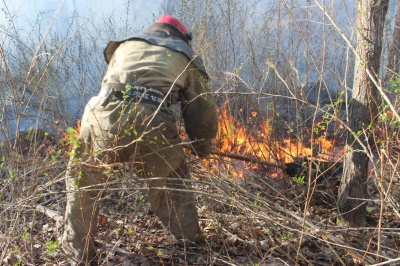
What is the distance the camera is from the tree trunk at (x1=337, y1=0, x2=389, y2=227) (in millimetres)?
3146

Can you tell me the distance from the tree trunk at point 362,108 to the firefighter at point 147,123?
4.07ft

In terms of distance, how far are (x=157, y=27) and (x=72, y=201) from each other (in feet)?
5.53

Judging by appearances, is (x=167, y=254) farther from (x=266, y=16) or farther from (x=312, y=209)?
(x=266, y=16)

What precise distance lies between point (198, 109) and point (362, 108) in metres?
1.41

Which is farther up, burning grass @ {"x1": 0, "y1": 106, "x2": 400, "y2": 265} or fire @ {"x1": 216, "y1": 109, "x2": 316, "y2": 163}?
fire @ {"x1": 216, "y1": 109, "x2": 316, "y2": 163}

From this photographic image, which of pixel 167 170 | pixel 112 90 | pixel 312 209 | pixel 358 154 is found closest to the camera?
pixel 112 90

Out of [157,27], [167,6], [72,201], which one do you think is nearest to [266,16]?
[167,6]

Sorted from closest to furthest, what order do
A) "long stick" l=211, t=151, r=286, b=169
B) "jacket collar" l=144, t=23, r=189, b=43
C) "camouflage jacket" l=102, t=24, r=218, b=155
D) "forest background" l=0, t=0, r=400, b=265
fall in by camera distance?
1. "forest background" l=0, t=0, r=400, b=265
2. "camouflage jacket" l=102, t=24, r=218, b=155
3. "jacket collar" l=144, t=23, r=189, b=43
4. "long stick" l=211, t=151, r=286, b=169

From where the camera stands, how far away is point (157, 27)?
3.52 meters

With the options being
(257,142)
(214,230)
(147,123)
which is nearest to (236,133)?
(257,142)

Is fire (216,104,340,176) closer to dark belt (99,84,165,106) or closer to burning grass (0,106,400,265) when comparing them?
burning grass (0,106,400,265)

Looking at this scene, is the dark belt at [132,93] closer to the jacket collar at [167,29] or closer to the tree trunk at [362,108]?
the jacket collar at [167,29]

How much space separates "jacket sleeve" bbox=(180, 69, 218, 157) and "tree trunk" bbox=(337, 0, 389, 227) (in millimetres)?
1186

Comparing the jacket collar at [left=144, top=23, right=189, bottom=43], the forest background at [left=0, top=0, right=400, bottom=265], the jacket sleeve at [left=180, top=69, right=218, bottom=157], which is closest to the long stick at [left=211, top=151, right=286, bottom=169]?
the forest background at [left=0, top=0, right=400, bottom=265]
